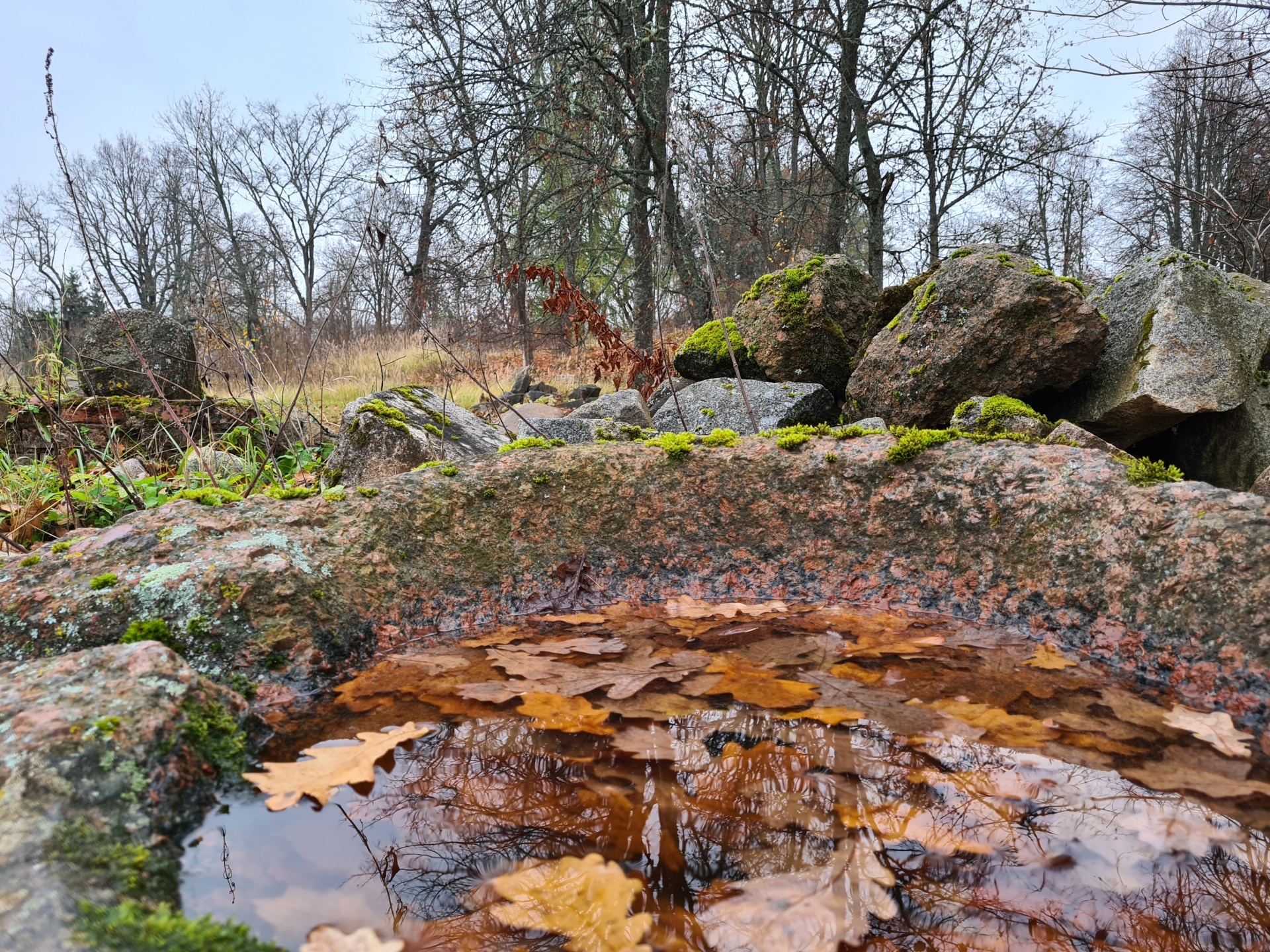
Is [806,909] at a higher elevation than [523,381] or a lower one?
lower

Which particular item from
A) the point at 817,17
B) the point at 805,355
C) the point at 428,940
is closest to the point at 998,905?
the point at 428,940

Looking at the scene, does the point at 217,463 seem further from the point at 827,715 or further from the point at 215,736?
the point at 827,715

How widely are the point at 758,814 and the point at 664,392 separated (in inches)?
164

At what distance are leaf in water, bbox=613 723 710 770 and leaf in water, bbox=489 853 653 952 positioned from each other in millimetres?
269

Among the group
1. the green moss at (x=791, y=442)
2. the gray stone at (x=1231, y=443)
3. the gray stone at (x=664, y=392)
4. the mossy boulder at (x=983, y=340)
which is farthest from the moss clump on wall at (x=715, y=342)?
the green moss at (x=791, y=442)

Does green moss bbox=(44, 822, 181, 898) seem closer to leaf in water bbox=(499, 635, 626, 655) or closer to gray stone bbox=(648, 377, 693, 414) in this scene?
leaf in water bbox=(499, 635, 626, 655)

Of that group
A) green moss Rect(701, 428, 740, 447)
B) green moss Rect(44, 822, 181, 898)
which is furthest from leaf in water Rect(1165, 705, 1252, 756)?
green moss Rect(44, 822, 181, 898)

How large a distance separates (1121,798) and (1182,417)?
337 cm

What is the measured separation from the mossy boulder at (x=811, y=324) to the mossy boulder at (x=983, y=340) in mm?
707

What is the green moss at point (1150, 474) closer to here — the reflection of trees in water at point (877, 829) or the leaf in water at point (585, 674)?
the reflection of trees in water at point (877, 829)

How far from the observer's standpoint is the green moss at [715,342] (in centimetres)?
Answer: 493

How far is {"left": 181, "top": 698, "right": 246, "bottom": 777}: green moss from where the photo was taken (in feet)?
3.63

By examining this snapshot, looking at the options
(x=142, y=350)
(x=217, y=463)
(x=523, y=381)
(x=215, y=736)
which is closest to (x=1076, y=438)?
(x=215, y=736)

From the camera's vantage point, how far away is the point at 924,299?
155 inches
